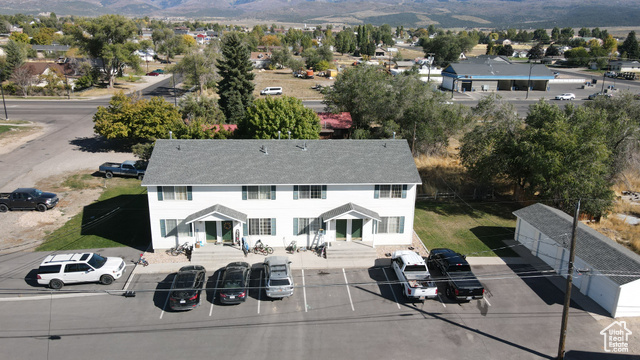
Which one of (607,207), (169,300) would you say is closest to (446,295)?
(169,300)

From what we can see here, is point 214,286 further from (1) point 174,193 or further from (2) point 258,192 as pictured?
(1) point 174,193

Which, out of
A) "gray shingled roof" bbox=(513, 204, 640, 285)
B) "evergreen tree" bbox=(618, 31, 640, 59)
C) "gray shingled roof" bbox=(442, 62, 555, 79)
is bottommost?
"gray shingled roof" bbox=(513, 204, 640, 285)

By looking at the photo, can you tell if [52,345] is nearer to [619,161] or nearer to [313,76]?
[619,161]

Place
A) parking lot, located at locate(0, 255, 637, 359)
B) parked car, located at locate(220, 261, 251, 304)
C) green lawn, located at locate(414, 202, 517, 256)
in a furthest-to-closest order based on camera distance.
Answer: green lawn, located at locate(414, 202, 517, 256) → parked car, located at locate(220, 261, 251, 304) → parking lot, located at locate(0, 255, 637, 359)

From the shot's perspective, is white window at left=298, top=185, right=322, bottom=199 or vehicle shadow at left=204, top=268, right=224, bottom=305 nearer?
vehicle shadow at left=204, top=268, right=224, bottom=305

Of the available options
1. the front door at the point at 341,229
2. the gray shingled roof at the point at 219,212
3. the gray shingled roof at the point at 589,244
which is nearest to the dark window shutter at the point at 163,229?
the gray shingled roof at the point at 219,212

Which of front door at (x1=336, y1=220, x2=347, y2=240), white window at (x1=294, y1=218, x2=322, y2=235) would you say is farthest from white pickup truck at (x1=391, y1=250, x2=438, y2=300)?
white window at (x1=294, y1=218, x2=322, y2=235)

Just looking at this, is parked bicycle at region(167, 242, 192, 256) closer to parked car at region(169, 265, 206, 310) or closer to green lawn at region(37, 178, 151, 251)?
green lawn at region(37, 178, 151, 251)
